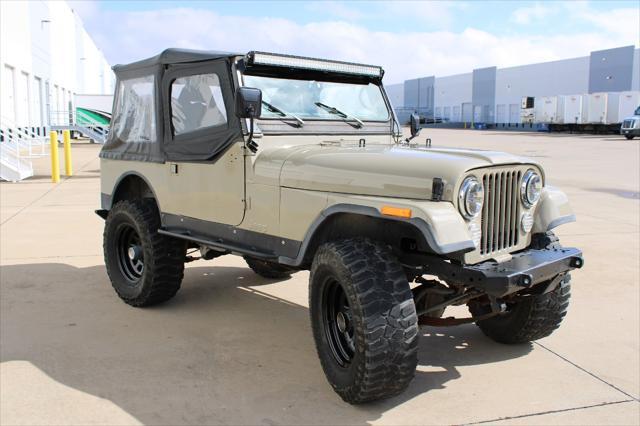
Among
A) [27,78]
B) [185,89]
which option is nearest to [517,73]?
[27,78]

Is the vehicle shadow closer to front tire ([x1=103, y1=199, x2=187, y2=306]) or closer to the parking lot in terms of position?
the parking lot

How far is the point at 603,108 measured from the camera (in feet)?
139

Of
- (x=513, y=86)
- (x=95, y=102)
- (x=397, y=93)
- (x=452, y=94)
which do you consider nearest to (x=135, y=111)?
(x=95, y=102)

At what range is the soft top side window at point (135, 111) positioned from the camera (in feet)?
16.8

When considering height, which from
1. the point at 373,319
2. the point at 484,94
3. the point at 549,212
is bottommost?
the point at 373,319

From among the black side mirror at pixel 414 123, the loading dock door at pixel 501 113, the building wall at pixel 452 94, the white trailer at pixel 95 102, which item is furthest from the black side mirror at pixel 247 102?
the building wall at pixel 452 94

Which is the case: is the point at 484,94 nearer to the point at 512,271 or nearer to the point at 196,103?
the point at 196,103

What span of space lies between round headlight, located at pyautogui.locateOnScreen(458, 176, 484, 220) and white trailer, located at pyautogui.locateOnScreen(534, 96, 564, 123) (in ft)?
152

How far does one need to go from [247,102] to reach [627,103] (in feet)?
143

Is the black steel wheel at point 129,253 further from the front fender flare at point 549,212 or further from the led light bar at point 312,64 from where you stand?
the front fender flare at point 549,212

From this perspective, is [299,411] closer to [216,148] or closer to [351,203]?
[351,203]

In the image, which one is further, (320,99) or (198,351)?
(320,99)

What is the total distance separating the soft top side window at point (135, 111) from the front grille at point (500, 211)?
2854mm

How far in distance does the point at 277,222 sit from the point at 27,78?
32.2 meters
